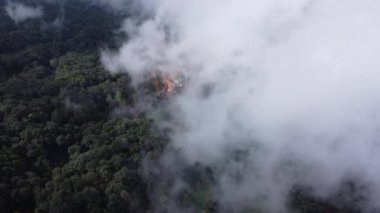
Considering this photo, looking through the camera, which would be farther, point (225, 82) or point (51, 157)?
point (225, 82)

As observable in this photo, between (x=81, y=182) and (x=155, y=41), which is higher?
(x=155, y=41)

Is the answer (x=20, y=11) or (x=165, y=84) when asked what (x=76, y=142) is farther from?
(x=20, y=11)

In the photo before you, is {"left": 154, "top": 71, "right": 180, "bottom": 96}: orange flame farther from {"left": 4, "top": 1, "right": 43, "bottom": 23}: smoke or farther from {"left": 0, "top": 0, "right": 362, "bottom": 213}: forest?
{"left": 4, "top": 1, "right": 43, "bottom": 23}: smoke

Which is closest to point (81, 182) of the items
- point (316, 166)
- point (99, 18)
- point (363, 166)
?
point (316, 166)

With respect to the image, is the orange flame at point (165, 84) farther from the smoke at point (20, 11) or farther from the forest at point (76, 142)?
the smoke at point (20, 11)

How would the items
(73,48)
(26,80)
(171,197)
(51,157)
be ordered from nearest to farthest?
(171,197) → (51,157) → (26,80) → (73,48)

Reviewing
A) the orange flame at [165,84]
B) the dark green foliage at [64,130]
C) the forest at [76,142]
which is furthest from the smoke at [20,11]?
the orange flame at [165,84]

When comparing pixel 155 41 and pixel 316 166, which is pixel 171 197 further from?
pixel 155 41
